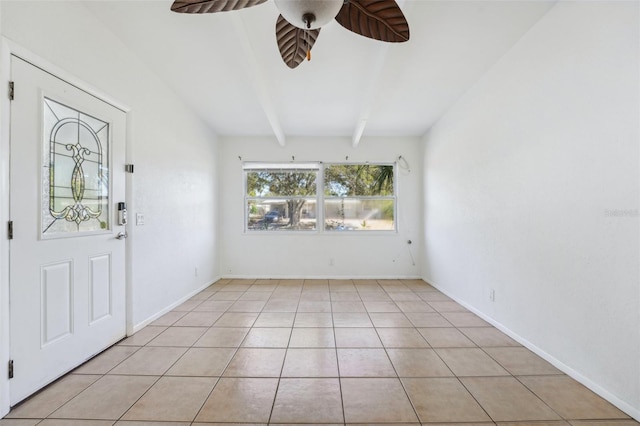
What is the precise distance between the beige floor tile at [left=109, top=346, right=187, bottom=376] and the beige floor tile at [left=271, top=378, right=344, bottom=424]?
924mm

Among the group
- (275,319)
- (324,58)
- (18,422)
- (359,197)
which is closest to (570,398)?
(275,319)

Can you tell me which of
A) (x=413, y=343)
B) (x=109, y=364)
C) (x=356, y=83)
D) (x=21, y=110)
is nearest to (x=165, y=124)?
(x=21, y=110)

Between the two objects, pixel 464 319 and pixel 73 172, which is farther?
pixel 464 319

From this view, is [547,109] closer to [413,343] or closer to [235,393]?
[413,343]

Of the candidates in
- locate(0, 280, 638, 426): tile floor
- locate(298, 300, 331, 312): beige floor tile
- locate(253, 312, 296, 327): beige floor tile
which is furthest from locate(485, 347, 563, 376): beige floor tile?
locate(253, 312, 296, 327): beige floor tile

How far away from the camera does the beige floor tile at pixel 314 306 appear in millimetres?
3236

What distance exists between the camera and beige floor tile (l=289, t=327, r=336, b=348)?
237 cm

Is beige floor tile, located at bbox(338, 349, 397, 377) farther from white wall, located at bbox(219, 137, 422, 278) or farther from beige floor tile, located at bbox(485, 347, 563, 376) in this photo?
white wall, located at bbox(219, 137, 422, 278)

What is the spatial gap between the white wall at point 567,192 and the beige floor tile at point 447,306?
26 centimetres

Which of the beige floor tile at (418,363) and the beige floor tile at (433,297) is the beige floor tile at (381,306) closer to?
the beige floor tile at (433,297)

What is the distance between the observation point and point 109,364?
208cm

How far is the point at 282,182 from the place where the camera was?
493 cm

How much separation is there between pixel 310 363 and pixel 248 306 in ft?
5.02

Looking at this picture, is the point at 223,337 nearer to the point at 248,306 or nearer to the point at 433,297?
the point at 248,306
